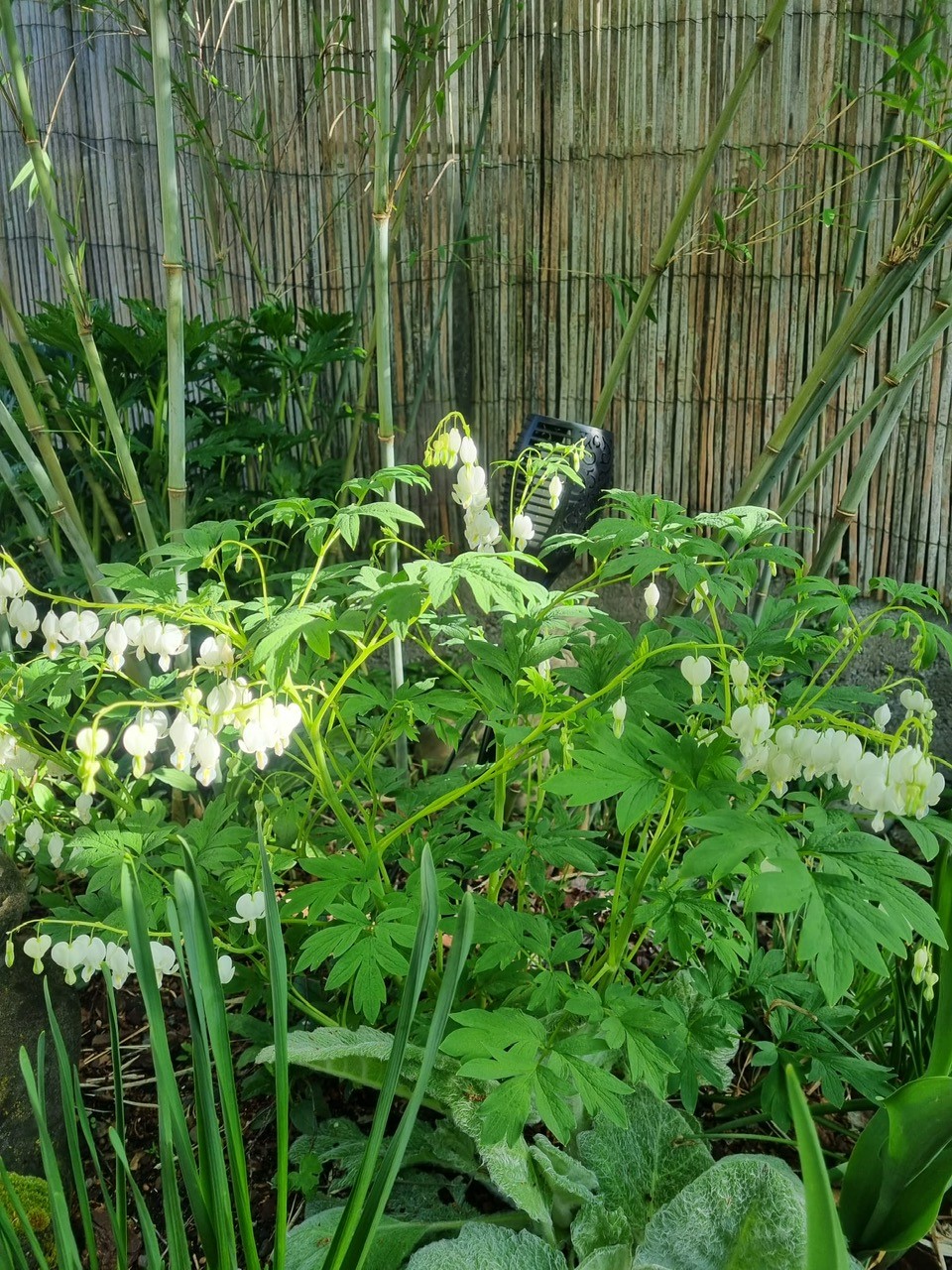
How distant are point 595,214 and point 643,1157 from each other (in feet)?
7.54

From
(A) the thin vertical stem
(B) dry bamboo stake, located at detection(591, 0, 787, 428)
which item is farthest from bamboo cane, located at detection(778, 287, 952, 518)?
(A) the thin vertical stem

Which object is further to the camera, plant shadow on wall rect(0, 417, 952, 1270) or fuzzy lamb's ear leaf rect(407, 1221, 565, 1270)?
fuzzy lamb's ear leaf rect(407, 1221, 565, 1270)

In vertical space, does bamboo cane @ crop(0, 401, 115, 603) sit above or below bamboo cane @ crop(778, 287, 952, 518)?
below

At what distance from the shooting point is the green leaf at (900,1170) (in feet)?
3.38

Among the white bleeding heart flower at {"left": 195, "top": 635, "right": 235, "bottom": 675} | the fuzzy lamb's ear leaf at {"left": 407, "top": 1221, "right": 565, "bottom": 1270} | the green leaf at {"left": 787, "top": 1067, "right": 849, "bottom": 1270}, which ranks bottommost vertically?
the fuzzy lamb's ear leaf at {"left": 407, "top": 1221, "right": 565, "bottom": 1270}

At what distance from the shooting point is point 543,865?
1.33m

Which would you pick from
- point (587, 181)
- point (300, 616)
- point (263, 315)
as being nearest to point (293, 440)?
point (263, 315)

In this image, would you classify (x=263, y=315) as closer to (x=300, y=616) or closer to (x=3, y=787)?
(x=3, y=787)

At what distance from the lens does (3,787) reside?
4.49ft

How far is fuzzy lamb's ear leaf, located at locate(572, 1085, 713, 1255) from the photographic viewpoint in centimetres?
127

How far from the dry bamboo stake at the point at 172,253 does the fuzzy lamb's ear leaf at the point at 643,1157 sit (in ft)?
2.84

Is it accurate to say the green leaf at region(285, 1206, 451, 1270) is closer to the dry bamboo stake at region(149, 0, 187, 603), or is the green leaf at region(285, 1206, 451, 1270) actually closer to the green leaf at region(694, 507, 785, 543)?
the dry bamboo stake at region(149, 0, 187, 603)

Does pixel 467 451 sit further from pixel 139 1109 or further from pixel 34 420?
pixel 139 1109

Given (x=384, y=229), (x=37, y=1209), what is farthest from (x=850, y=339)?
(x=37, y=1209)
